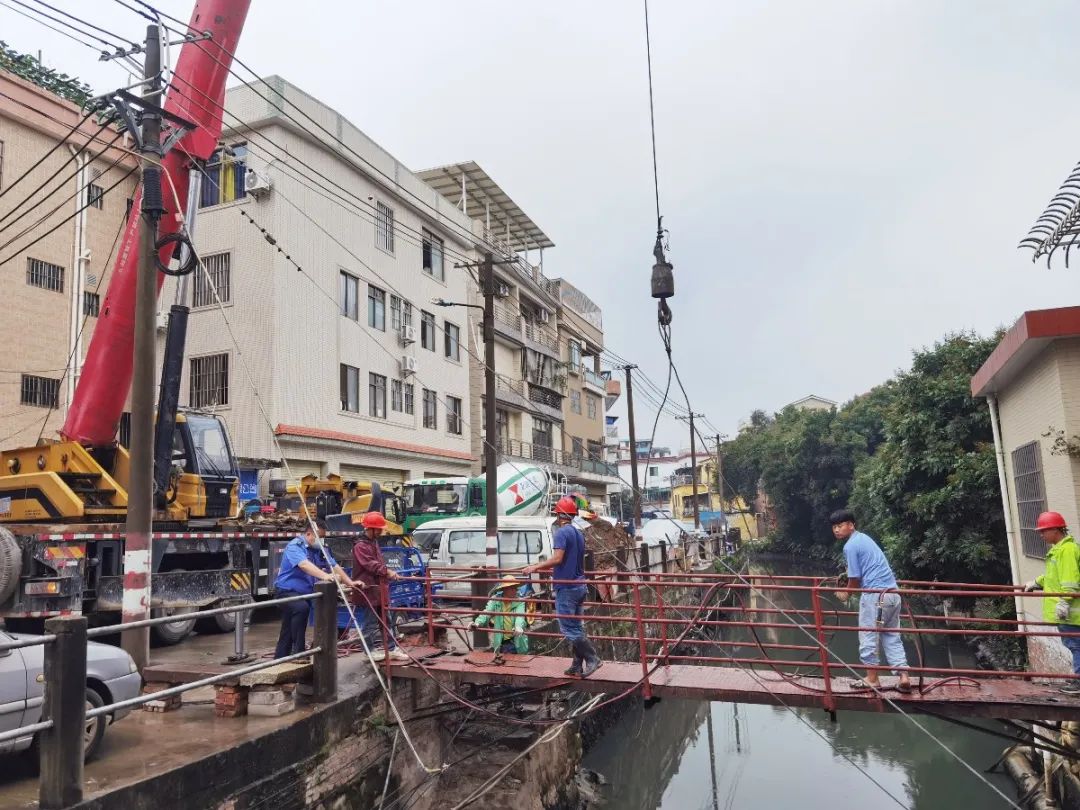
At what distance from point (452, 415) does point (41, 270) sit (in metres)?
14.4

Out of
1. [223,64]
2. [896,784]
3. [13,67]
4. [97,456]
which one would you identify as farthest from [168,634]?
[13,67]

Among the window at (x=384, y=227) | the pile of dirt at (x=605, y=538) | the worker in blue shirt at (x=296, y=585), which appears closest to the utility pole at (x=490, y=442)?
the pile of dirt at (x=605, y=538)

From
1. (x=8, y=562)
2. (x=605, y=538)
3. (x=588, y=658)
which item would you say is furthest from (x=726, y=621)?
(x=605, y=538)

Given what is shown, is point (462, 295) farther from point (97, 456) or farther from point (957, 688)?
point (957, 688)

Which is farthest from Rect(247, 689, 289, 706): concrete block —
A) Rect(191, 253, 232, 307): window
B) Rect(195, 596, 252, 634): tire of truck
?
Rect(191, 253, 232, 307): window

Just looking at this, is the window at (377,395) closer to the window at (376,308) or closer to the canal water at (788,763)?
the window at (376,308)

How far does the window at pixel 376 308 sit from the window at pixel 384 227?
67.0 inches

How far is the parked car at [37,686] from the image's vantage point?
515cm

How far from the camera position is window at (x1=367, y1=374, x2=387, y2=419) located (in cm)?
2606

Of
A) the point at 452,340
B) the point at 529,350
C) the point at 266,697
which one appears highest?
the point at 529,350

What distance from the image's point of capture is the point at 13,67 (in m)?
22.8

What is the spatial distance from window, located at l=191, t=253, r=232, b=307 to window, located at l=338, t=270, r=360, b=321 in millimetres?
3370

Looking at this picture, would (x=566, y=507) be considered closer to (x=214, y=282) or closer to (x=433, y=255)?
(x=214, y=282)

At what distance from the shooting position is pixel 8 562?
8.38m
